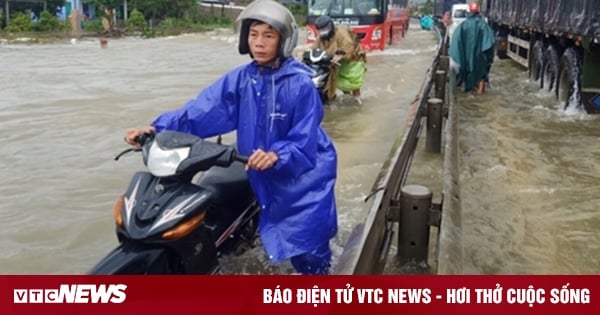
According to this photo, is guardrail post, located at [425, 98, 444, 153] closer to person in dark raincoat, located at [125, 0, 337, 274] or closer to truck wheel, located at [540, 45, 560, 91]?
person in dark raincoat, located at [125, 0, 337, 274]

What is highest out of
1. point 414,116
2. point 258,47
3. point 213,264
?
point 258,47

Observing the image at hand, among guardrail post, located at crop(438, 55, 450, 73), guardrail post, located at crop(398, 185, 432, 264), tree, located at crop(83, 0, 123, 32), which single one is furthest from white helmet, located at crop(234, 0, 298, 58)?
tree, located at crop(83, 0, 123, 32)

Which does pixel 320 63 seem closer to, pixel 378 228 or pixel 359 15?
pixel 378 228

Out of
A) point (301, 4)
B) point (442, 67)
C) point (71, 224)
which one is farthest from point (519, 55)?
point (301, 4)

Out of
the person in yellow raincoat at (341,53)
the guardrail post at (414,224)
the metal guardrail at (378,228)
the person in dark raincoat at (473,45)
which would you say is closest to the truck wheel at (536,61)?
the person in dark raincoat at (473,45)

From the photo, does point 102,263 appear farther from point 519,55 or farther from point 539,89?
point 519,55

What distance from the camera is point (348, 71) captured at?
9.83 meters

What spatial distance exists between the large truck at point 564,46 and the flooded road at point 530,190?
1.14ft

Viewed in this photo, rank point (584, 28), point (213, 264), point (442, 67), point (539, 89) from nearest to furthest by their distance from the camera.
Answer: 1. point (213, 264)
2. point (584, 28)
3. point (442, 67)
4. point (539, 89)

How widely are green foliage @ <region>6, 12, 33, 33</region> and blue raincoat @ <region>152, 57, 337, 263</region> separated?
32602mm

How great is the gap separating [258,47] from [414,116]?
6.96 ft

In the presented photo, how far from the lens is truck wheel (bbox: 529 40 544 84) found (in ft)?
37.5

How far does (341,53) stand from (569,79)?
319 centimetres

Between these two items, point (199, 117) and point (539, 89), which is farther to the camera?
point (539, 89)
